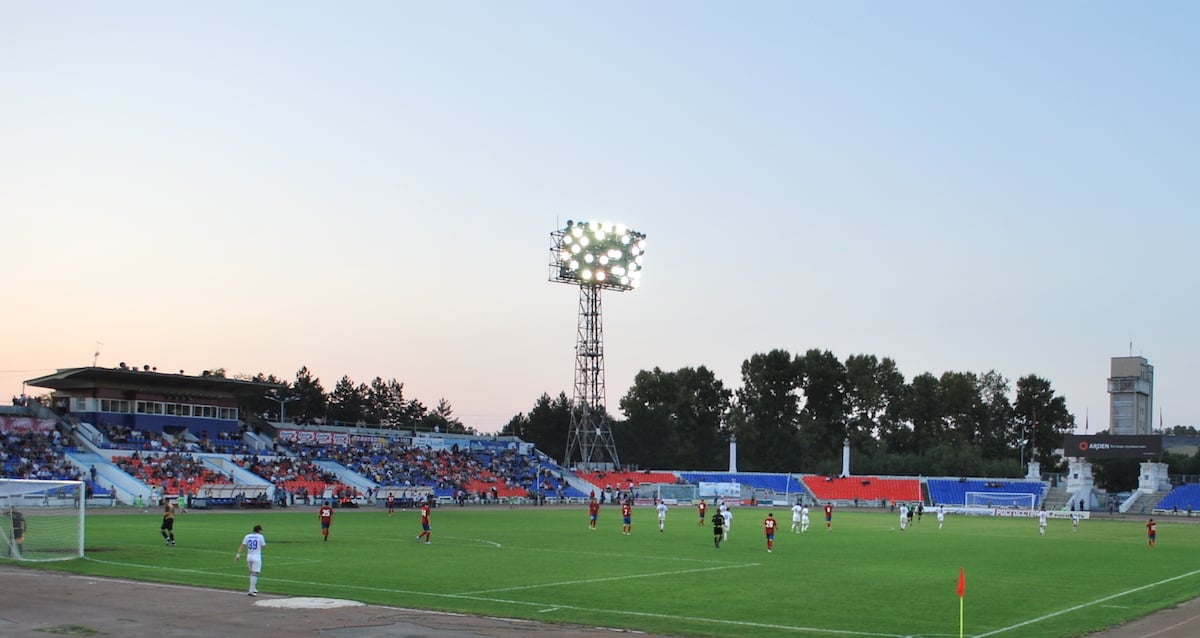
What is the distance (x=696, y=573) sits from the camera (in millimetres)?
33938

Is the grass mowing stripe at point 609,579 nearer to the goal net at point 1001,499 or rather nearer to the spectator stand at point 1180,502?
the spectator stand at point 1180,502

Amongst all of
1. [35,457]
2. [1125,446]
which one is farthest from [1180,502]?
[35,457]

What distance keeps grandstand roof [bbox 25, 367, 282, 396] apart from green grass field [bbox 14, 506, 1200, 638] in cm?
3280

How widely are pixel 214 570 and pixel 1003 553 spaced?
30.6 meters

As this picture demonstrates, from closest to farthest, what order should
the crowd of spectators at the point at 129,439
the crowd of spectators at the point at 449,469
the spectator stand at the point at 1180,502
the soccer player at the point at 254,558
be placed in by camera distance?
the soccer player at the point at 254,558, the crowd of spectators at the point at 129,439, the crowd of spectators at the point at 449,469, the spectator stand at the point at 1180,502

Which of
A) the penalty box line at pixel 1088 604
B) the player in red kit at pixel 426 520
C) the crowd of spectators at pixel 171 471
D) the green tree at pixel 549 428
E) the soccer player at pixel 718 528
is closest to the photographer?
the penalty box line at pixel 1088 604

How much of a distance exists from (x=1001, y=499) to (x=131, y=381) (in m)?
80.9

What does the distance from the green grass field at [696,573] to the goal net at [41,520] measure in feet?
3.97

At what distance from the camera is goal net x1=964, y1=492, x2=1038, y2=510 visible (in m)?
109

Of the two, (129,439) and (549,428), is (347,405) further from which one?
(129,439)

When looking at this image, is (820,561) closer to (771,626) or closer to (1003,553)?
(1003,553)

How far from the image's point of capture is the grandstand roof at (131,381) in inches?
3361

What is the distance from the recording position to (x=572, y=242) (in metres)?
102

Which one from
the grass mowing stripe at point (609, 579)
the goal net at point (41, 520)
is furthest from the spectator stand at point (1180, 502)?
the goal net at point (41, 520)
